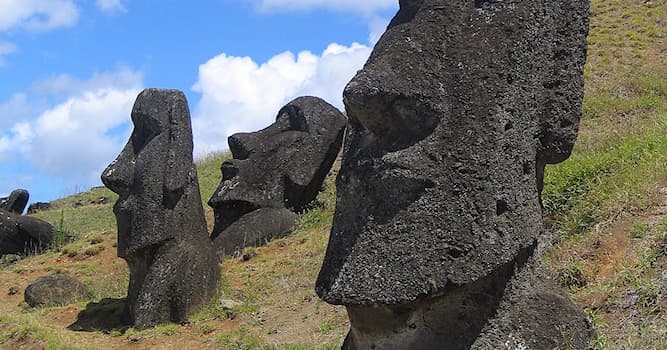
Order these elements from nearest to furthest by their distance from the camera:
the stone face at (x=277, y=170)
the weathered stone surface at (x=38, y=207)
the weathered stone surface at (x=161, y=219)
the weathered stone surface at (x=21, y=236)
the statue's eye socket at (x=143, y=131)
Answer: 1. the weathered stone surface at (x=161, y=219)
2. the statue's eye socket at (x=143, y=131)
3. the stone face at (x=277, y=170)
4. the weathered stone surface at (x=21, y=236)
5. the weathered stone surface at (x=38, y=207)

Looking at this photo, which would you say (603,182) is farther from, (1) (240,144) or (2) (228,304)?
(1) (240,144)

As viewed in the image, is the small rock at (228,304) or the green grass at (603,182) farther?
the small rock at (228,304)

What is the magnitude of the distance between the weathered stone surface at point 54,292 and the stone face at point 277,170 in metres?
2.36

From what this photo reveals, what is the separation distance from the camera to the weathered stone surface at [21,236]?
53.1ft

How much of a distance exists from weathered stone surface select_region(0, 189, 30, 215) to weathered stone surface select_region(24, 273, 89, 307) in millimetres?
7502

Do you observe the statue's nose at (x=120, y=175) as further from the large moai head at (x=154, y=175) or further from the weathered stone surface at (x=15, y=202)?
the weathered stone surface at (x=15, y=202)

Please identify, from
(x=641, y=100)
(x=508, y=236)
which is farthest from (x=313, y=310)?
(x=641, y=100)

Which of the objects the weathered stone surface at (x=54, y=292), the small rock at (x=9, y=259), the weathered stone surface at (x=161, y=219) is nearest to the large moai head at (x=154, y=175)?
the weathered stone surface at (x=161, y=219)

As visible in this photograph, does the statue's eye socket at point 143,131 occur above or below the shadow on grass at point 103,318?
above

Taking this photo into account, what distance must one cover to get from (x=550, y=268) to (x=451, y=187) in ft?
11.5

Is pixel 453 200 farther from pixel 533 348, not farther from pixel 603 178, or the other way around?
pixel 603 178

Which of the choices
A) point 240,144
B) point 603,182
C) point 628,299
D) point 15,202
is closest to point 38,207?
point 15,202

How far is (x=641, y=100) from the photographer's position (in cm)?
1627

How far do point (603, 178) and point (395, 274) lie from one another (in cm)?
604
